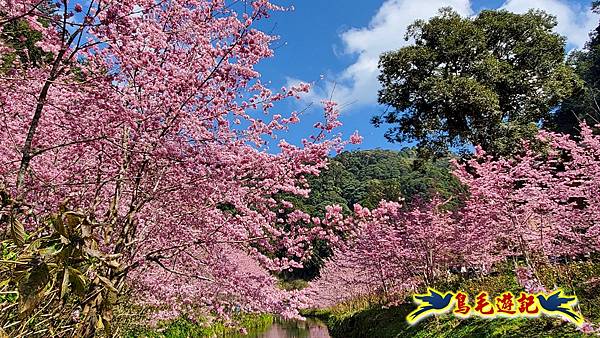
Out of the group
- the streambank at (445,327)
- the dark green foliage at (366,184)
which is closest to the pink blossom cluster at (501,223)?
the streambank at (445,327)

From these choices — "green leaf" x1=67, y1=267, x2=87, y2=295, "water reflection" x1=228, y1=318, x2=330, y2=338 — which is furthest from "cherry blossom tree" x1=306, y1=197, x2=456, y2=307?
"green leaf" x1=67, y1=267, x2=87, y2=295

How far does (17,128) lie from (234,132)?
8.53 ft

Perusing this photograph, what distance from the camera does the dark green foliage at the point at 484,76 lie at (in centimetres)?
1509

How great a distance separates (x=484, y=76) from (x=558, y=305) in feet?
32.4

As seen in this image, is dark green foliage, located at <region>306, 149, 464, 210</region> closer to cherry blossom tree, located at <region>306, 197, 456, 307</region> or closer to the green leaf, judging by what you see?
cherry blossom tree, located at <region>306, 197, 456, 307</region>

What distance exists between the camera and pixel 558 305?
695 centimetres

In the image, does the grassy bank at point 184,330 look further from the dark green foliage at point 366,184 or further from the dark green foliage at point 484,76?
the dark green foliage at point 366,184

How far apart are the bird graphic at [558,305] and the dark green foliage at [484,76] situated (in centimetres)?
884

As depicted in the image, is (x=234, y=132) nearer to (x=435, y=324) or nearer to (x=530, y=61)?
(x=435, y=324)

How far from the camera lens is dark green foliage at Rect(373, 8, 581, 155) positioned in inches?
594

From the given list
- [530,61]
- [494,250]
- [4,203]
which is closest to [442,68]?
[530,61]

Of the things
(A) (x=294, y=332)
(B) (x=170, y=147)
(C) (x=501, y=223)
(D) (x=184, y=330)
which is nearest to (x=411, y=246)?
(C) (x=501, y=223)

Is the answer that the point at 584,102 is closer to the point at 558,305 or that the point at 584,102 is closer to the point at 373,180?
the point at 558,305

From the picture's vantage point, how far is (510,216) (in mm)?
8438
